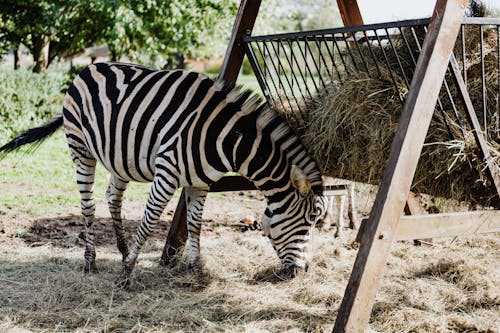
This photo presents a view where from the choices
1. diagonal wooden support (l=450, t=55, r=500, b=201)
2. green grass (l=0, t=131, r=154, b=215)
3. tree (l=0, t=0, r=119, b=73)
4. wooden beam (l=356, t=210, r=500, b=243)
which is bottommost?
green grass (l=0, t=131, r=154, b=215)

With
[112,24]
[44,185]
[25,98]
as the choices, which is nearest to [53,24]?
[112,24]

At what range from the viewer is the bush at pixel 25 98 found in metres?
11.6

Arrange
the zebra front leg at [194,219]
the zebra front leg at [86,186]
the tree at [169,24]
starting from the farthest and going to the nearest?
the tree at [169,24] → the zebra front leg at [86,186] → the zebra front leg at [194,219]

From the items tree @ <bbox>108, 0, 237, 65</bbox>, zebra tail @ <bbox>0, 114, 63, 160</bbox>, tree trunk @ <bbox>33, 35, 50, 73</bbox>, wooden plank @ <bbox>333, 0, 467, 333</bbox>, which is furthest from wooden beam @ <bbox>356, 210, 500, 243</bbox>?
tree trunk @ <bbox>33, 35, 50, 73</bbox>

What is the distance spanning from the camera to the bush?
11555 millimetres

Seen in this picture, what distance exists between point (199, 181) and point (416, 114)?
2.14 metres

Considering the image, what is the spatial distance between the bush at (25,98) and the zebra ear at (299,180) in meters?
8.01

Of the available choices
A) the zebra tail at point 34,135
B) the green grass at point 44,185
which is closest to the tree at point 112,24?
the green grass at point 44,185

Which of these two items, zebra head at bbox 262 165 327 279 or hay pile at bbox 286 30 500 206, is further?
zebra head at bbox 262 165 327 279

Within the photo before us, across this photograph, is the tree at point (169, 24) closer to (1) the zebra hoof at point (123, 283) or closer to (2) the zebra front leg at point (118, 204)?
(2) the zebra front leg at point (118, 204)

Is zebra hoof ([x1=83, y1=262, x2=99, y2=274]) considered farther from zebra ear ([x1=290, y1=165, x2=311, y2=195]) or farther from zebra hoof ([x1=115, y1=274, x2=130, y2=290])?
zebra ear ([x1=290, y1=165, x2=311, y2=195])

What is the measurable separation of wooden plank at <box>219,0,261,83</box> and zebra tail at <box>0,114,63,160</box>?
1754mm

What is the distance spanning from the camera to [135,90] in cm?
522

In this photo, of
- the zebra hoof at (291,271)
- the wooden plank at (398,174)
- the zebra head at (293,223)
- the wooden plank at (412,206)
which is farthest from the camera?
the wooden plank at (412,206)
